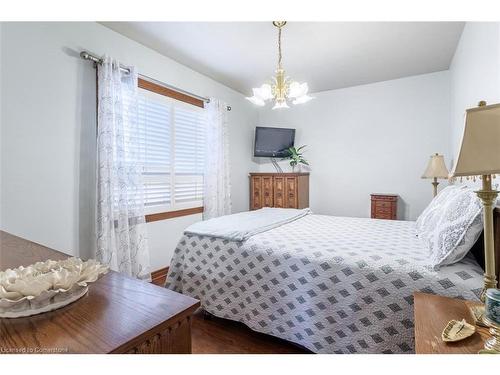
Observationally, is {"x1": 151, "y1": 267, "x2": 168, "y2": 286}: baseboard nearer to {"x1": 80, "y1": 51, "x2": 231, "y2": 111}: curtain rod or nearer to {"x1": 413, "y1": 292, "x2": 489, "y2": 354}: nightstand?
{"x1": 80, "y1": 51, "x2": 231, "y2": 111}: curtain rod

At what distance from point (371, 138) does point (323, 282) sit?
321cm

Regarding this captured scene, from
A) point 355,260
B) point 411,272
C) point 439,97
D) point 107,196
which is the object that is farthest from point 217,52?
point 439,97

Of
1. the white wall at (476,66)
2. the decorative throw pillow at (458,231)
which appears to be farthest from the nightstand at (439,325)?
the white wall at (476,66)

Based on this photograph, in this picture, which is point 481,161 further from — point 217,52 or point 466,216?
point 217,52

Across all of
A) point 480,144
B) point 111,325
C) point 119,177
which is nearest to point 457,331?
point 480,144

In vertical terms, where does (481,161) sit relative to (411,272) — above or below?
above

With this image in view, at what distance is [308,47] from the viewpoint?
279 cm

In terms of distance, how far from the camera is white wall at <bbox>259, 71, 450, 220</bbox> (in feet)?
11.8

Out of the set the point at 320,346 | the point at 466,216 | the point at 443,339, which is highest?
the point at 466,216

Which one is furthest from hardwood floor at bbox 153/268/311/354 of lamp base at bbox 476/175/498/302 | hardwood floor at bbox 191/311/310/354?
lamp base at bbox 476/175/498/302

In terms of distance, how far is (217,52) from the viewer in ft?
9.55

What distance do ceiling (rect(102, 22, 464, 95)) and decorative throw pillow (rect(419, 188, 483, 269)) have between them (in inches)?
74.8

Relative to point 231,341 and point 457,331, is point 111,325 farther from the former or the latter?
point 231,341

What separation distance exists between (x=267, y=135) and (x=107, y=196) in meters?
2.95
